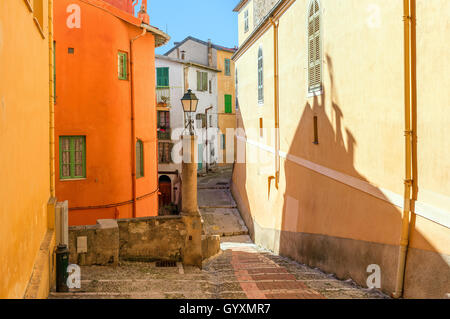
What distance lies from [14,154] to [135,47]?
37.6 ft

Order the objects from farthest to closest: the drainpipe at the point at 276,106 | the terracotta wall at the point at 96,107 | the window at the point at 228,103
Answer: the window at the point at 228,103, the drainpipe at the point at 276,106, the terracotta wall at the point at 96,107

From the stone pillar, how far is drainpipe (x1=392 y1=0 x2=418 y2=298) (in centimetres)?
448

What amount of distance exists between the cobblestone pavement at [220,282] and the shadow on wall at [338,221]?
451mm

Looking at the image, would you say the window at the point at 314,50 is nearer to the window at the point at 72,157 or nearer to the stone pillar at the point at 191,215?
the stone pillar at the point at 191,215

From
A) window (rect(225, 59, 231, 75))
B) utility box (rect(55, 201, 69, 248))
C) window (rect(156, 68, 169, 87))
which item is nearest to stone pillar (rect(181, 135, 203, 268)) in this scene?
utility box (rect(55, 201, 69, 248))

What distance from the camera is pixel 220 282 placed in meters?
8.48

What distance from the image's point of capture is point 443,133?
18.8ft

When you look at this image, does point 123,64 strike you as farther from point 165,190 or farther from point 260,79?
point 165,190

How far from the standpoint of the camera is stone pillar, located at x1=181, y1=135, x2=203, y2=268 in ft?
32.6

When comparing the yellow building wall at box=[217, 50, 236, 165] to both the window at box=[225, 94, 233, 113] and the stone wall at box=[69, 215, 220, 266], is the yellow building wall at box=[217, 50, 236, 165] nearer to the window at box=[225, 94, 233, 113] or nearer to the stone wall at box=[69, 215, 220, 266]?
the window at box=[225, 94, 233, 113]

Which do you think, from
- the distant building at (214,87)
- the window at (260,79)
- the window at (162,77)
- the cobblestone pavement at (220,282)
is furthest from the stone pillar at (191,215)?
the distant building at (214,87)

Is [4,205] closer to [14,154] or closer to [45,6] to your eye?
[14,154]

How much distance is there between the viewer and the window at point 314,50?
34.1 ft

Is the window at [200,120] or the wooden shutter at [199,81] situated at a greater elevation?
the wooden shutter at [199,81]
